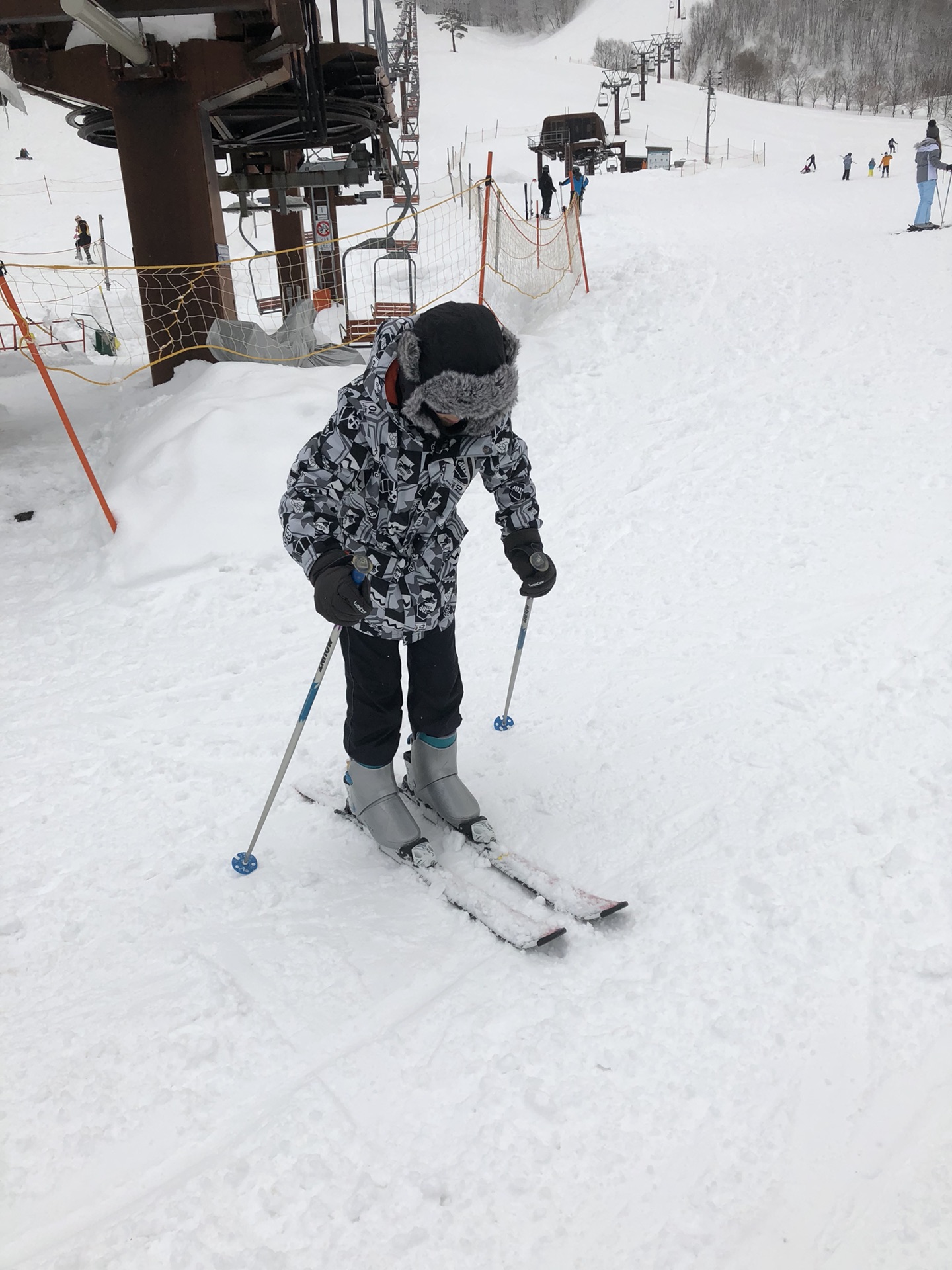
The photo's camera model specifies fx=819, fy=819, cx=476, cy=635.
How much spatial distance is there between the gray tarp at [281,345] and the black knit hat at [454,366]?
5565 mm

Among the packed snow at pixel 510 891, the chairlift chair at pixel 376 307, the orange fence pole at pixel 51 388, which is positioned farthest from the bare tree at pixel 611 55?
the packed snow at pixel 510 891

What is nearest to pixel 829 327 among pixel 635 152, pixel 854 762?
pixel 854 762

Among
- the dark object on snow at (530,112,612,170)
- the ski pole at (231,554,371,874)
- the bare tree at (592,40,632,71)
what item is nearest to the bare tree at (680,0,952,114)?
the bare tree at (592,40,632,71)

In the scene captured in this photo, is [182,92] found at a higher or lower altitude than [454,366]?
higher

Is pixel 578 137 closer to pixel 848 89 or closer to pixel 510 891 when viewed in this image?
pixel 510 891

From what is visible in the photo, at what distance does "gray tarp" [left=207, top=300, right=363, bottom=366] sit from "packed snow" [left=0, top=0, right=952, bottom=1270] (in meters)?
0.76

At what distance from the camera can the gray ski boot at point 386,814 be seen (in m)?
2.79

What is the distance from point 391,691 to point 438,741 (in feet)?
0.95

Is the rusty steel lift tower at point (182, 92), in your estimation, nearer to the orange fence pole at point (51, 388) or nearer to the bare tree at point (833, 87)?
the orange fence pole at point (51, 388)

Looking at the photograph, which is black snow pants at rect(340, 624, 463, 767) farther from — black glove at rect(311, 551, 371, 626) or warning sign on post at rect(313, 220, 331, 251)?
warning sign on post at rect(313, 220, 331, 251)

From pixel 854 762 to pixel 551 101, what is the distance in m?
67.0

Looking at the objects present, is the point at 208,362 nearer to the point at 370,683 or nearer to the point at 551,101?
the point at 370,683

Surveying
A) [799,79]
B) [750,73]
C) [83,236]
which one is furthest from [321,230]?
[750,73]

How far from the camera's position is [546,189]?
21047 mm
